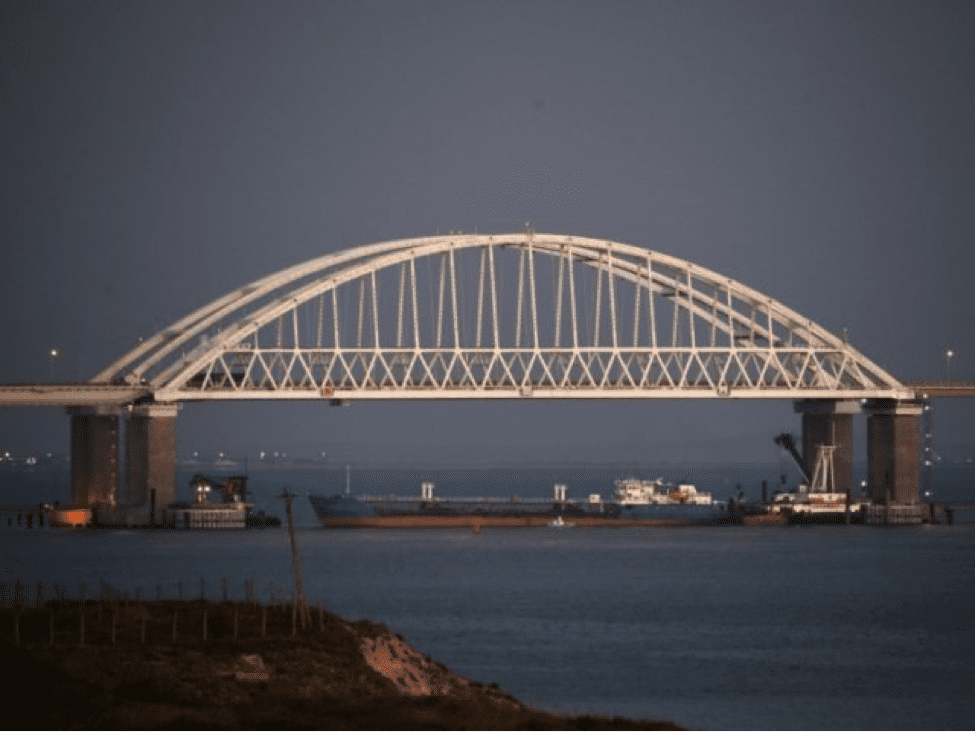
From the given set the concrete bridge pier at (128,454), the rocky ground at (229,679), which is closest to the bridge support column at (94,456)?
the concrete bridge pier at (128,454)

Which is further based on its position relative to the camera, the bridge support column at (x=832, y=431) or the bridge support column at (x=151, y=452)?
the bridge support column at (x=832, y=431)

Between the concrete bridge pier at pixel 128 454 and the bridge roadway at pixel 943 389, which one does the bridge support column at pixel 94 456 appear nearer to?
the concrete bridge pier at pixel 128 454

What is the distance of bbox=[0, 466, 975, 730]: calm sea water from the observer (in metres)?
68.5

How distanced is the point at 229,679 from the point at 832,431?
109156 mm

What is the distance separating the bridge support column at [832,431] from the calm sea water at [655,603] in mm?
5159

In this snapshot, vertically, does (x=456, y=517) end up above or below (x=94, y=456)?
below

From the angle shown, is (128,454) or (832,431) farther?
(832,431)

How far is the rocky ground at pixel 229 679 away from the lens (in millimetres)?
48750

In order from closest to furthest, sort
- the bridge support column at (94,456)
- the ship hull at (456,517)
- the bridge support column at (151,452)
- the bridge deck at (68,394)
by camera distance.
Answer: the bridge deck at (68,394) < the bridge support column at (151,452) < the bridge support column at (94,456) < the ship hull at (456,517)

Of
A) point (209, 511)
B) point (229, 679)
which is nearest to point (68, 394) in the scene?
point (209, 511)

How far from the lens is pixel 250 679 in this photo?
5278 cm

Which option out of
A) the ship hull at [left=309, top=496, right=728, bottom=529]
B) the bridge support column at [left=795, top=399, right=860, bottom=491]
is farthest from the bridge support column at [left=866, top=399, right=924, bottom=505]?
the ship hull at [left=309, top=496, right=728, bottom=529]

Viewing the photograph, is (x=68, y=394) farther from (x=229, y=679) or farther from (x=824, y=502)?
(x=229, y=679)

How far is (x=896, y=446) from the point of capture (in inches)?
6107
